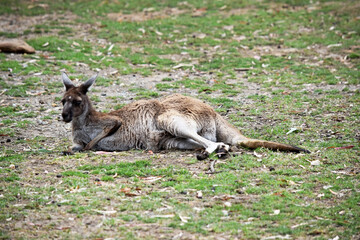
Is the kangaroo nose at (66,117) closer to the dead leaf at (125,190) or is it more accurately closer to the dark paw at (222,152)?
the dead leaf at (125,190)

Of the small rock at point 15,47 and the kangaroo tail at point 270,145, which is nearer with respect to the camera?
the kangaroo tail at point 270,145

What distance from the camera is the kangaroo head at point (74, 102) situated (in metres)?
6.76

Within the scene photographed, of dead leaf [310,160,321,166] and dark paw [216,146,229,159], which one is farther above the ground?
dark paw [216,146,229,159]

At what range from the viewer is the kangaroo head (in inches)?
266

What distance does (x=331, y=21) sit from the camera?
14.2 metres

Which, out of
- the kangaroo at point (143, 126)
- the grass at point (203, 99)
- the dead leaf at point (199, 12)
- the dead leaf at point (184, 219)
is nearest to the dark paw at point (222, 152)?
the grass at point (203, 99)

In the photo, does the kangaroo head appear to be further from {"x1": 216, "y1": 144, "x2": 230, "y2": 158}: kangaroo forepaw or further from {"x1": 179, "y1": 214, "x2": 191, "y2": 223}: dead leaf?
{"x1": 179, "y1": 214, "x2": 191, "y2": 223}: dead leaf

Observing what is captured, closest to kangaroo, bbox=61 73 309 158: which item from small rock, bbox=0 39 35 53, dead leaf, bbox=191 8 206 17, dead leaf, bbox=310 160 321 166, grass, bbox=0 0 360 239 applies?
grass, bbox=0 0 360 239

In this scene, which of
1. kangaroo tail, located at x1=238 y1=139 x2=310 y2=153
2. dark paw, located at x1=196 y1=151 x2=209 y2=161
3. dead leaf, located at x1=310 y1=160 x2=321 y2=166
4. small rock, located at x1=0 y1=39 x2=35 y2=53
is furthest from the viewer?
small rock, located at x1=0 y1=39 x2=35 y2=53

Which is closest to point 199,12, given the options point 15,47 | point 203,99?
point 15,47

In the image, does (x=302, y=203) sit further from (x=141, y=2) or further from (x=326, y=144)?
(x=141, y=2)

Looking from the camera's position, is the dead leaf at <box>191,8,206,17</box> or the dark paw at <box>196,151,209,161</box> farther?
the dead leaf at <box>191,8,206,17</box>

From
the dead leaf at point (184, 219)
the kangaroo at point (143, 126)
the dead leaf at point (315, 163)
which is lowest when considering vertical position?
the dead leaf at point (315, 163)

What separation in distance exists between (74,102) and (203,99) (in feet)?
10.6
